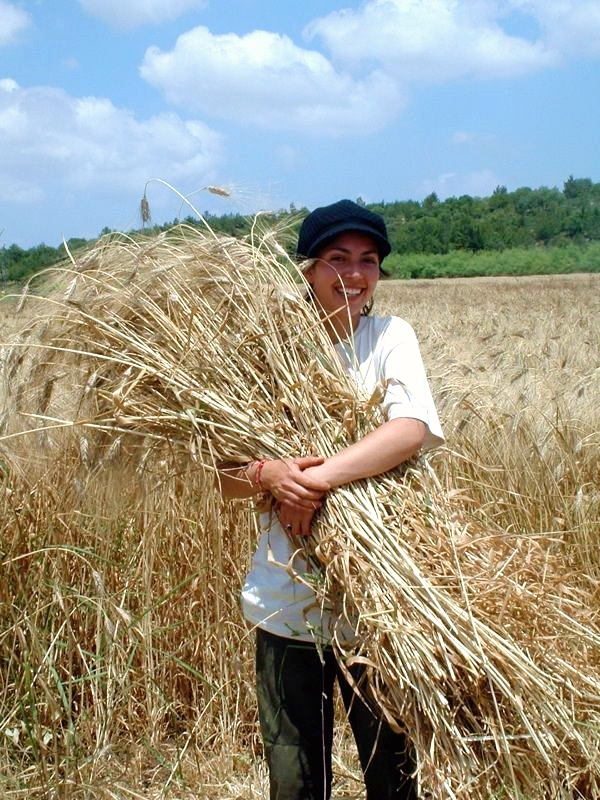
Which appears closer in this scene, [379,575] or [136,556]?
[379,575]

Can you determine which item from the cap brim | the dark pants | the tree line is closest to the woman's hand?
the dark pants

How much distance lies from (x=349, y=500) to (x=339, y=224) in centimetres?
59

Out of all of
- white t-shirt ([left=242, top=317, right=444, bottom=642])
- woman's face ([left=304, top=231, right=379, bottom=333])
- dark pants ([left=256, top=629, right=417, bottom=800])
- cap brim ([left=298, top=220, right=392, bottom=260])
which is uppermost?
cap brim ([left=298, top=220, right=392, bottom=260])

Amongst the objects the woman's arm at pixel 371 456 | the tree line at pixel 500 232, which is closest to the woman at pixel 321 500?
the woman's arm at pixel 371 456

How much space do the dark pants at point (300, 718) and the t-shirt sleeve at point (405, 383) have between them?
51cm

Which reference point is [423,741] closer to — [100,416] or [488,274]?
[100,416]

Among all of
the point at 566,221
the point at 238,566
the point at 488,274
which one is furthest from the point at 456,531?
the point at 566,221

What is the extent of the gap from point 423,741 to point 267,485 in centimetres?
55

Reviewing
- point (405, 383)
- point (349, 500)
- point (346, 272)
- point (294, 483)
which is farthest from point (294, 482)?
point (346, 272)

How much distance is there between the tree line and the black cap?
4078 centimetres

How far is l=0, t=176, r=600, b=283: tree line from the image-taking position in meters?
43.6

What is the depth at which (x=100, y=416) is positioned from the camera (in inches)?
70.3

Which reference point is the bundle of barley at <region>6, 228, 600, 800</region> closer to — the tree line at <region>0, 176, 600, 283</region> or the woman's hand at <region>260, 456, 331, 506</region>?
the woman's hand at <region>260, 456, 331, 506</region>

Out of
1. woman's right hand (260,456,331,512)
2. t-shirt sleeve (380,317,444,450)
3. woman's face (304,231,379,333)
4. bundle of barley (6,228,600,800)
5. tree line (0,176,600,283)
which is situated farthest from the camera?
tree line (0,176,600,283)
